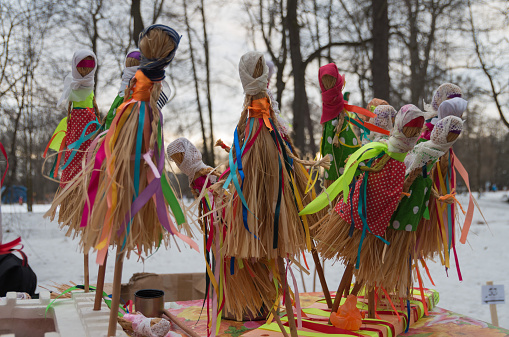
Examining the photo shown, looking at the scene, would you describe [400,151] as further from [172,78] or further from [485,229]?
[485,229]

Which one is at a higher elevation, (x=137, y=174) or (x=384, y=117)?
(x=384, y=117)

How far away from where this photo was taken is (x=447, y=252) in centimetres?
198

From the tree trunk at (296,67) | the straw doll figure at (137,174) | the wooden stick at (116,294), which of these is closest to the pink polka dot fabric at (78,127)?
the straw doll figure at (137,174)

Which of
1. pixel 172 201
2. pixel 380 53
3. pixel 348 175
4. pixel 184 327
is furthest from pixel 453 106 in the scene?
pixel 380 53

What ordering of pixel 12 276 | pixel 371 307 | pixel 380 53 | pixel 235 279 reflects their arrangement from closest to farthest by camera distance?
pixel 235 279 < pixel 371 307 < pixel 12 276 < pixel 380 53

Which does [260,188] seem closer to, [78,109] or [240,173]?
[240,173]

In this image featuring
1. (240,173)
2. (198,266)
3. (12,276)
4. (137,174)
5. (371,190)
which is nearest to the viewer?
(137,174)

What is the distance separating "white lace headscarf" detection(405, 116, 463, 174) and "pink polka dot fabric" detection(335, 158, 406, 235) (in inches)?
4.2

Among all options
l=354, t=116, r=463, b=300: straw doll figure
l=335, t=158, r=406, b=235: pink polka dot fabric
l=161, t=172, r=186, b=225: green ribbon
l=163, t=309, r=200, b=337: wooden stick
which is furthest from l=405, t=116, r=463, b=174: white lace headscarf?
l=163, t=309, r=200, b=337: wooden stick

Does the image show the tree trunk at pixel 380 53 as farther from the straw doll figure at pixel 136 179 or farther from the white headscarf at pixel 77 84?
the straw doll figure at pixel 136 179

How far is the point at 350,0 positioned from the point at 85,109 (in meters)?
5.41

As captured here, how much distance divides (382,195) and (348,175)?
0.17 m

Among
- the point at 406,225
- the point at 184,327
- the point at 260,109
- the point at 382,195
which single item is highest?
the point at 260,109

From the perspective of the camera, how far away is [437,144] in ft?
5.82
